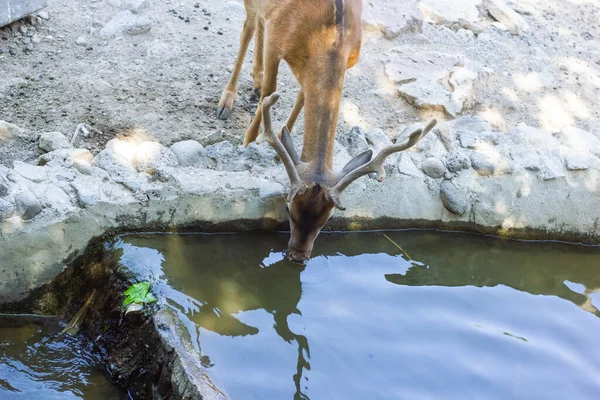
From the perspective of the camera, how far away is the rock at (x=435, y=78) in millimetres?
6383

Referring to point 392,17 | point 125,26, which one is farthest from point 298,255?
point 392,17

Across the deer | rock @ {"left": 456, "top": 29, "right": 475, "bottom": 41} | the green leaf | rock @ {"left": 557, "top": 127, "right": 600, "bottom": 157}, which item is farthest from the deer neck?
rock @ {"left": 456, "top": 29, "right": 475, "bottom": 41}

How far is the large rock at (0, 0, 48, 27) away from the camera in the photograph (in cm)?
594

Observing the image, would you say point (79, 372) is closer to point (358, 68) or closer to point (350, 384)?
point (350, 384)

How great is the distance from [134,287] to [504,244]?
8.99ft

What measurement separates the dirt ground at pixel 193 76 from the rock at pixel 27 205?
871 mm

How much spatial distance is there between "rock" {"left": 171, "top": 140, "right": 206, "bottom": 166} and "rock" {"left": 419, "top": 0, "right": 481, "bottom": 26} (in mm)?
3686

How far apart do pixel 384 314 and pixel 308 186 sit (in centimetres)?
91

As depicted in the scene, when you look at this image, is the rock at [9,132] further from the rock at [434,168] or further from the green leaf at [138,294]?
the rock at [434,168]

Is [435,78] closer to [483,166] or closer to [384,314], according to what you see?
[483,166]

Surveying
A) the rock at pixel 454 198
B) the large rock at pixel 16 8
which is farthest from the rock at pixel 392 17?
the large rock at pixel 16 8

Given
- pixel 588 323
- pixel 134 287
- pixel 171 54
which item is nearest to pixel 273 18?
pixel 171 54

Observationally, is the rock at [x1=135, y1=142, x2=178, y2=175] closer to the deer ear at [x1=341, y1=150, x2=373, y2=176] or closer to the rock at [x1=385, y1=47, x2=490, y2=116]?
the deer ear at [x1=341, y1=150, x2=373, y2=176]

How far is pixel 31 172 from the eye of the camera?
425 cm
